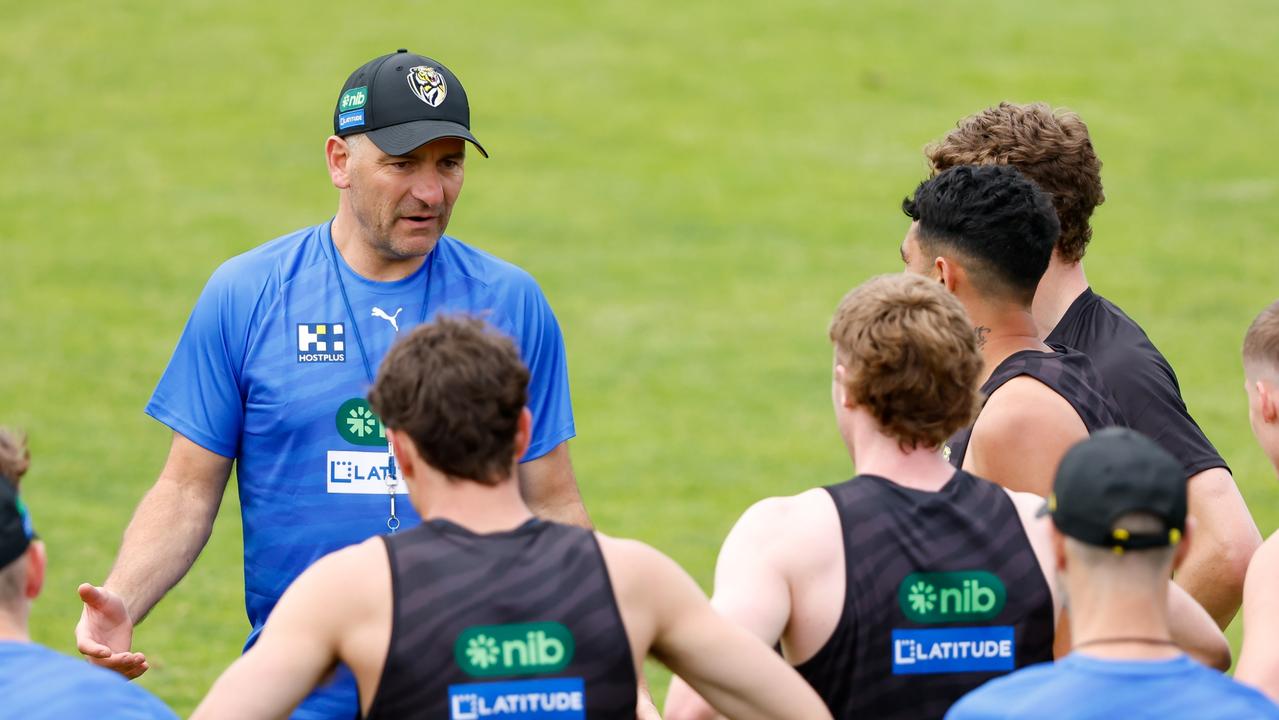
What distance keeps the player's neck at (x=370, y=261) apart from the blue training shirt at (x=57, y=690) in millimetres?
2036

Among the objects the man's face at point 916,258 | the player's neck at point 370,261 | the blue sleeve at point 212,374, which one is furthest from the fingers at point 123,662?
the man's face at point 916,258

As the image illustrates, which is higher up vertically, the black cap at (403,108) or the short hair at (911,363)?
the black cap at (403,108)

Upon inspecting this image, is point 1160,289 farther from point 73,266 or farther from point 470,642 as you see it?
point 470,642

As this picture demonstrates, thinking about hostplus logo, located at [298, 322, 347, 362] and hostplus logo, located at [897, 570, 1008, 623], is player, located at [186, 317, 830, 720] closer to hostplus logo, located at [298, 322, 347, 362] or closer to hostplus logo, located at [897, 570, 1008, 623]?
hostplus logo, located at [897, 570, 1008, 623]

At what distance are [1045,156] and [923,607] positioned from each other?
2.12 m

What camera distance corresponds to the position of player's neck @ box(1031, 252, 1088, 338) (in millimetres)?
5508

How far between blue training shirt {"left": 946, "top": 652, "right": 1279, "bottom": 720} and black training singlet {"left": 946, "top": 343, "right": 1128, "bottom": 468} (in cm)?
128

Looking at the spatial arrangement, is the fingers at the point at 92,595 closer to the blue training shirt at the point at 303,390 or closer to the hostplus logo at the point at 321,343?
the blue training shirt at the point at 303,390

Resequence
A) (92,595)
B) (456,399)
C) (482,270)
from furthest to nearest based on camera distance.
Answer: (482,270) < (92,595) < (456,399)

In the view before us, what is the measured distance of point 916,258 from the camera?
16.2 ft

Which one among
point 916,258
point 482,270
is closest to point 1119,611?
point 916,258

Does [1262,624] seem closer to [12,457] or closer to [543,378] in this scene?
[543,378]

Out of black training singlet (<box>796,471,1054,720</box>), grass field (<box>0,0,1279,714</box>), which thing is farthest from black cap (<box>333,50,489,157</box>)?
grass field (<box>0,0,1279,714</box>)

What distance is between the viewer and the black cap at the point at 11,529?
3.34 metres
